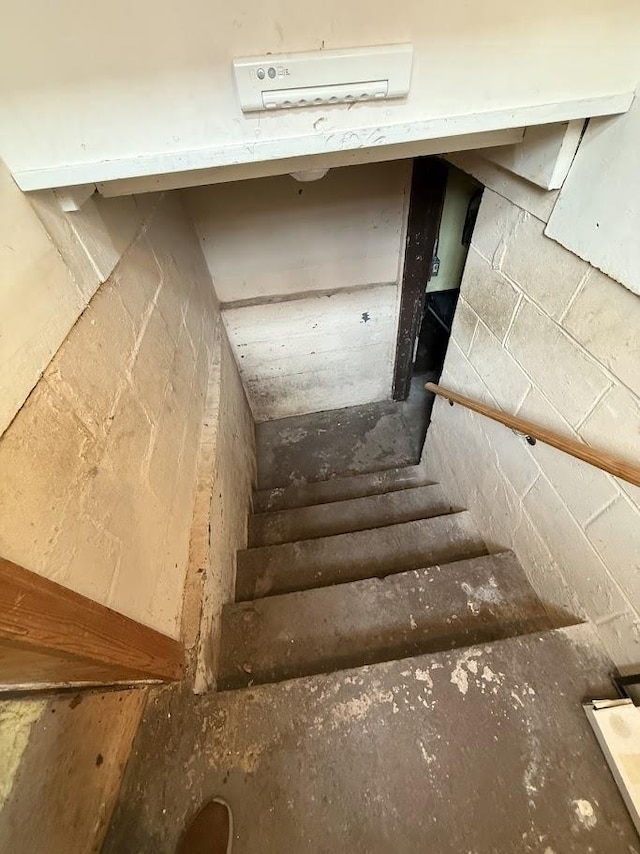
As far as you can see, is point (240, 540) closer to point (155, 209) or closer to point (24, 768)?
point (24, 768)

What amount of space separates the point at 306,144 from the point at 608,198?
2.47 ft

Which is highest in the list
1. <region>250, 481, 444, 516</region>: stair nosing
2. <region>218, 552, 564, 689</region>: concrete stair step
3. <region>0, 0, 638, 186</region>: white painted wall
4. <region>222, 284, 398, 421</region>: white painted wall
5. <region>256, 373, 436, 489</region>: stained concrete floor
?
<region>222, 284, 398, 421</region>: white painted wall

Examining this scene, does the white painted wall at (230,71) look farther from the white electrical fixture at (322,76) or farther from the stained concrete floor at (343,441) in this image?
the stained concrete floor at (343,441)

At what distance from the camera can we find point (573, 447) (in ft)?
3.83

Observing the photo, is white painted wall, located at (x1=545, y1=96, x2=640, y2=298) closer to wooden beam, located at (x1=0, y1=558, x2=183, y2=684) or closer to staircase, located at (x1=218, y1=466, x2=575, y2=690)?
staircase, located at (x1=218, y1=466, x2=575, y2=690)

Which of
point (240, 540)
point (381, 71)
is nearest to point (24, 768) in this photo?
point (240, 540)

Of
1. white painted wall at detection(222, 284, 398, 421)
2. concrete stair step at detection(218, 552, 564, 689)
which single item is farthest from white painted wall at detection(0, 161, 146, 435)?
white painted wall at detection(222, 284, 398, 421)

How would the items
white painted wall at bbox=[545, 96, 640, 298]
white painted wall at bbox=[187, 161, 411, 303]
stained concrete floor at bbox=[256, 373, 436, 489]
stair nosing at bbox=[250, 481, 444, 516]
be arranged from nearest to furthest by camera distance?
white painted wall at bbox=[545, 96, 640, 298], white painted wall at bbox=[187, 161, 411, 303], stair nosing at bbox=[250, 481, 444, 516], stained concrete floor at bbox=[256, 373, 436, 489]

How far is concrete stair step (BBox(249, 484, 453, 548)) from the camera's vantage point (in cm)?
228

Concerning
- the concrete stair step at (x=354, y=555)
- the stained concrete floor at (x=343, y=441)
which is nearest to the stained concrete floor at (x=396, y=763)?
the concrete stair step at (x=354, y=555)

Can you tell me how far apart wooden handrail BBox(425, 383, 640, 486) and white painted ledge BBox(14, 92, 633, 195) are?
82cm

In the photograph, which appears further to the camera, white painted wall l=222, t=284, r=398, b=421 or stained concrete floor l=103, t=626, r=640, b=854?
white painted wall l=222, t=284, r=398, b=421

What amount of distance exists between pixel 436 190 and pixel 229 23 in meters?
1.83

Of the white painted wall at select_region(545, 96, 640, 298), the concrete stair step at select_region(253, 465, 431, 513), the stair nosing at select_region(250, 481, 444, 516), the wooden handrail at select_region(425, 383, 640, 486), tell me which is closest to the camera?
the white painted wall at select_region(545, 96, 640, 298)
